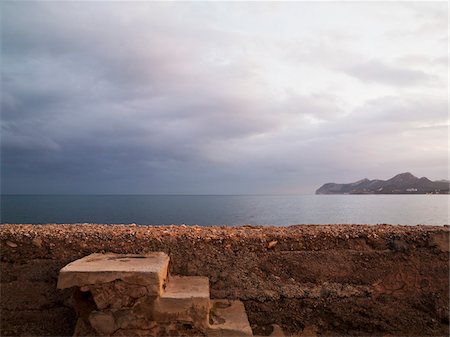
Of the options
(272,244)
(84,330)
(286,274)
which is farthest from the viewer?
(272,244)

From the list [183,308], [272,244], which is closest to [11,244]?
[183,308]

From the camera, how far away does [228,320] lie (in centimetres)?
471

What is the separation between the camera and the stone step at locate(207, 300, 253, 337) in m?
4.47

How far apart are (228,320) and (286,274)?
1259 millimetres

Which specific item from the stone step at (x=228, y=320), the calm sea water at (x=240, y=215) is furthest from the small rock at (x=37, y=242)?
the calm sea water at (x=240, y=215)

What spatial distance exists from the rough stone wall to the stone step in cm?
20

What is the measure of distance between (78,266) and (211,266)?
1947 mm

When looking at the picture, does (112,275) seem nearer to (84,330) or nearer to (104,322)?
(104,322)

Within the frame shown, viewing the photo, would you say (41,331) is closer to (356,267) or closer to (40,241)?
(40,241)

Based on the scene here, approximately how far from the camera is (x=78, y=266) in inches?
180

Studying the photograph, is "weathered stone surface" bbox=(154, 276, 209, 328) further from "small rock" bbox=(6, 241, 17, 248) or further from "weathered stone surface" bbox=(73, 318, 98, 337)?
"small rock" bbox=(6, 241, 17, 248)

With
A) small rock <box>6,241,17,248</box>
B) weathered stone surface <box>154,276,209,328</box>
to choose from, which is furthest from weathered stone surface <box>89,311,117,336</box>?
small rock <box>6,241,17,248</box>

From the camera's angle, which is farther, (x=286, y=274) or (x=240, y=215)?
(x=240, y=215)

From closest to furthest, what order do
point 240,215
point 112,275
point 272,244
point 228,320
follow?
point 112,275 → point 228,320 → point 272,244 → point 240,215
